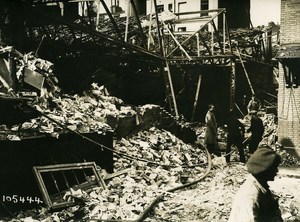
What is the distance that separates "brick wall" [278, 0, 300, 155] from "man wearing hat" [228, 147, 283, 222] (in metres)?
10.4

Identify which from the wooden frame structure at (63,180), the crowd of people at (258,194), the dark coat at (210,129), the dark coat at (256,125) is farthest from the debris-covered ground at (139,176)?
the crowd of people at (258,194)

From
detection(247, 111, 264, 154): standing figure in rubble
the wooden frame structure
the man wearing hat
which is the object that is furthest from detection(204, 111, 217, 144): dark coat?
the man wearing hat

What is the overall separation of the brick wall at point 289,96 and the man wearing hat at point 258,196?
10.4m

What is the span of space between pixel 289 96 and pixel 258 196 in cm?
1068

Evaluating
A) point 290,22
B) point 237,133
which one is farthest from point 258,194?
point 290,22

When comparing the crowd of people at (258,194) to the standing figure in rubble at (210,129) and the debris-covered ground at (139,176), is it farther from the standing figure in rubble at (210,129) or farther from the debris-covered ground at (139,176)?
the standing figure in rubble at (210,129)

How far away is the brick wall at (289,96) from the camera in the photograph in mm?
12445

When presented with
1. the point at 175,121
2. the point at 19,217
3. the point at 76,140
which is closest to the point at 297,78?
the point at 175,121

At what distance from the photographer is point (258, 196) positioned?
305cm

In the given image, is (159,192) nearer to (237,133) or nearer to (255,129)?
(237,133)

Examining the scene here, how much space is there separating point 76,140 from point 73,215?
1932mm

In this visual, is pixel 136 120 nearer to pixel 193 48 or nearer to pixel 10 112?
pixel 10 112

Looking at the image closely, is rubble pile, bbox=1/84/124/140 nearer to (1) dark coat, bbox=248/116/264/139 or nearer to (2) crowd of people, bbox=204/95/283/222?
(1) dark coat, bbox=248/116/264/139

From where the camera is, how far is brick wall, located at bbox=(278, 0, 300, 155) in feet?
40.8
